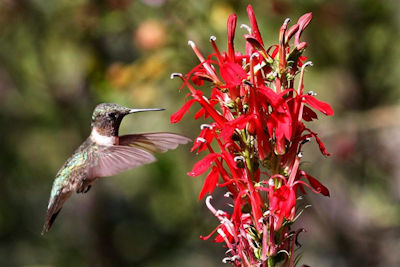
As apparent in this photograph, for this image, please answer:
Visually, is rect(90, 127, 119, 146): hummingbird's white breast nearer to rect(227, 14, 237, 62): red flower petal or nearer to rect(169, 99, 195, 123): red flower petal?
rect(169, 99, 195, 123): red flower petal

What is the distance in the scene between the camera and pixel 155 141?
6.72 ft

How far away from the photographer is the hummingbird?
1.83m

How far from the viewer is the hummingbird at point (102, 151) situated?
6.00 ft

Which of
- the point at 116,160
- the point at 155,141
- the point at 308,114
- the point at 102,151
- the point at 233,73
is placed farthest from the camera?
the point at 155,141

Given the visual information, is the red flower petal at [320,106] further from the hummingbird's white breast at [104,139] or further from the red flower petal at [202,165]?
the hummingbird's white breast at [104,139]

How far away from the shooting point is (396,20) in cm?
367

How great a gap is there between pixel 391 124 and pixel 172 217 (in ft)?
5.38

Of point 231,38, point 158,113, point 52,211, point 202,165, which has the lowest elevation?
point 52,211

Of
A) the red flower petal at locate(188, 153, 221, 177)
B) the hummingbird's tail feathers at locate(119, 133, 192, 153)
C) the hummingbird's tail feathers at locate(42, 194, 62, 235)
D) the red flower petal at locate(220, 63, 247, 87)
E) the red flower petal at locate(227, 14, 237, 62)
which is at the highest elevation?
the red flower petal at locate(227, 14, 237, 62)

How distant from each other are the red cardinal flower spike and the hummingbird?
0.46m

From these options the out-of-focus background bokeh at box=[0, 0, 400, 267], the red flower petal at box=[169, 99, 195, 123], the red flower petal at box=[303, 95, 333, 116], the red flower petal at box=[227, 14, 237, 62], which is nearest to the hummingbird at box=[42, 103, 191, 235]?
the red flower petal at box=[169, 99, 195, 123]

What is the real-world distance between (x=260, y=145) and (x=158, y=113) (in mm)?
2547

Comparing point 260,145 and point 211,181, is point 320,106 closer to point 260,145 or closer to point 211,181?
point 260,145

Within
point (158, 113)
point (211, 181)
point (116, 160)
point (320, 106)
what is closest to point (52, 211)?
point (116, 160)
